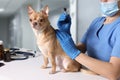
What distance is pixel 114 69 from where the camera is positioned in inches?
30.0

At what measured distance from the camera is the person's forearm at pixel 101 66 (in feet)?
2.51

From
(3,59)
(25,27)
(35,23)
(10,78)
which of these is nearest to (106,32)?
(35,23)

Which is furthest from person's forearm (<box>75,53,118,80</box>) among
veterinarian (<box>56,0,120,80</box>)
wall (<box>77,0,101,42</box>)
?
wall (<box>77,0,101,42</box>)

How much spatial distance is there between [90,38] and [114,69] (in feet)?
0.82

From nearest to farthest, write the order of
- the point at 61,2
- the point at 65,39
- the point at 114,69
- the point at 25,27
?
the point at 114,69, the point at 65,39, the point at 61,2, the point at 25,27

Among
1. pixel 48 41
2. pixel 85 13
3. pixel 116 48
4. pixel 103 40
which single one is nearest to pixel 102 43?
pixel 103 40

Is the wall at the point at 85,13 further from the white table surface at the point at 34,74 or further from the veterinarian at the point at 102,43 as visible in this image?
the white table surface at the point at 34,74

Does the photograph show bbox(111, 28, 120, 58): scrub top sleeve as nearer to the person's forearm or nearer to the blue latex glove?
the person's forearm

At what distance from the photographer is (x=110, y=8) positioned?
0.91m

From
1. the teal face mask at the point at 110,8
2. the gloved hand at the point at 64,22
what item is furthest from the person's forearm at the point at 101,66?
the teal face mask at the point at 110,8

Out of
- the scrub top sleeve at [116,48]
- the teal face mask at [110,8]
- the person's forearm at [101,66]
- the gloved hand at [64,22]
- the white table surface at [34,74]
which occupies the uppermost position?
the teal face mask at [110,8]

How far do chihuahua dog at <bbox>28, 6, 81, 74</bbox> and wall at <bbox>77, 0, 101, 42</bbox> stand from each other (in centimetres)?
94

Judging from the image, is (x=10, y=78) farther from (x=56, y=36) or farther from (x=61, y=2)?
(x=61, y=2)

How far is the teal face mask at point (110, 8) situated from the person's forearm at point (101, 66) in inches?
10.4
